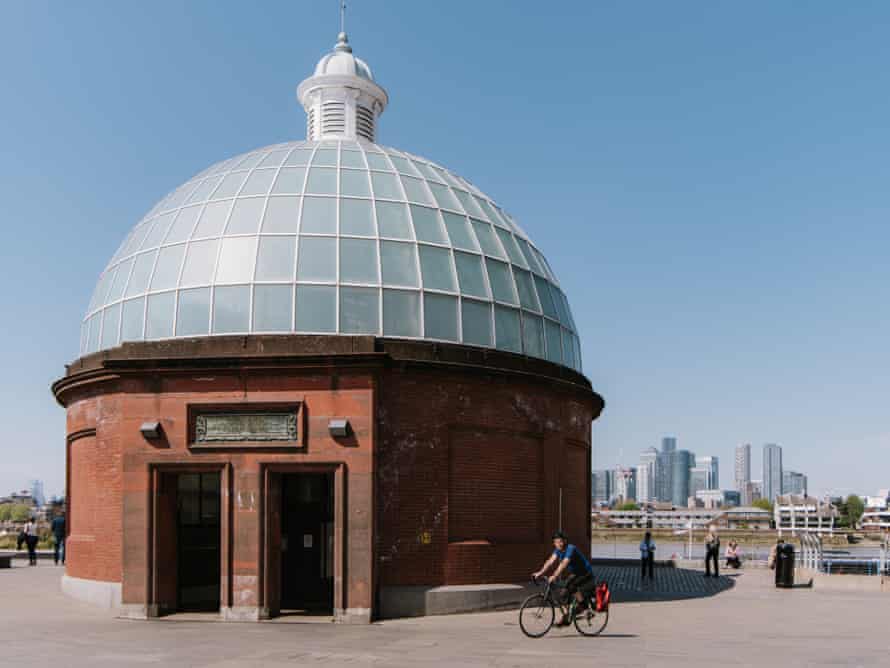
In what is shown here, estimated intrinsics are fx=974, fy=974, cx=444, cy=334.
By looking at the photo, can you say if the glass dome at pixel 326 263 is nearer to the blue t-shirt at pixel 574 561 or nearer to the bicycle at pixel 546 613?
the blue t-shirt at pixel 574 561

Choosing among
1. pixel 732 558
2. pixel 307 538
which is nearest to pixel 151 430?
pixel 307 538

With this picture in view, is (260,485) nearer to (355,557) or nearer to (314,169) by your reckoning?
(355,557)

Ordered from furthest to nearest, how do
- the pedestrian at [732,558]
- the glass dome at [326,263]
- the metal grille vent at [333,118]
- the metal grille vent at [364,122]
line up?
the pedestrian at [732,558]
the metal grille vent at [364,122]
the metal grille vent at [333,118]
the glass dome at [326,263]

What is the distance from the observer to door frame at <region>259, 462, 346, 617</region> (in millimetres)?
20594

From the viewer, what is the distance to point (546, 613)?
18031 mm

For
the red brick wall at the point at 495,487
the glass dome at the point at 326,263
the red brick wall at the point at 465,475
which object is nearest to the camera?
the red brick wall at the point at 465,475

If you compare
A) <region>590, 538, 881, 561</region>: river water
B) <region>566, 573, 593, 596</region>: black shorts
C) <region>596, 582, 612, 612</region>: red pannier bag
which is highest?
<region>566, 573, 593, 596</region>: black shorts

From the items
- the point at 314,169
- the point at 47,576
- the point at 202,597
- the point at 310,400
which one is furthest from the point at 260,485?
the point at 47,576

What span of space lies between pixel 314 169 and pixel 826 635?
53.3 feet

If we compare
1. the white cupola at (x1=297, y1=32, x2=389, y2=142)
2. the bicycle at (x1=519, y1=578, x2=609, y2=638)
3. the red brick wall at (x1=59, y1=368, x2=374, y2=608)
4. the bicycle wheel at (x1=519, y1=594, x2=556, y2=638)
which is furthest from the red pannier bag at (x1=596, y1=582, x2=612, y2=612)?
the white cupola at (x1=297, y1=32, x2=389, y2=142)

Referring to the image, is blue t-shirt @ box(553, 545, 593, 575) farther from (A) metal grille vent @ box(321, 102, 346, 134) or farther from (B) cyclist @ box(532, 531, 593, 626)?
(A) metal grille vent @ box(321, 102, 346, 134)

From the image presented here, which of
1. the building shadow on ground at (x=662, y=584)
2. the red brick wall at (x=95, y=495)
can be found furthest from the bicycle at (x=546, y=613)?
the red brick wall at (x=95, y=495)

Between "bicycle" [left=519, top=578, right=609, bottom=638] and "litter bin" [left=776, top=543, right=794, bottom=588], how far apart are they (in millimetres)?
13901

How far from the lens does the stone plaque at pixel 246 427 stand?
21062mm
